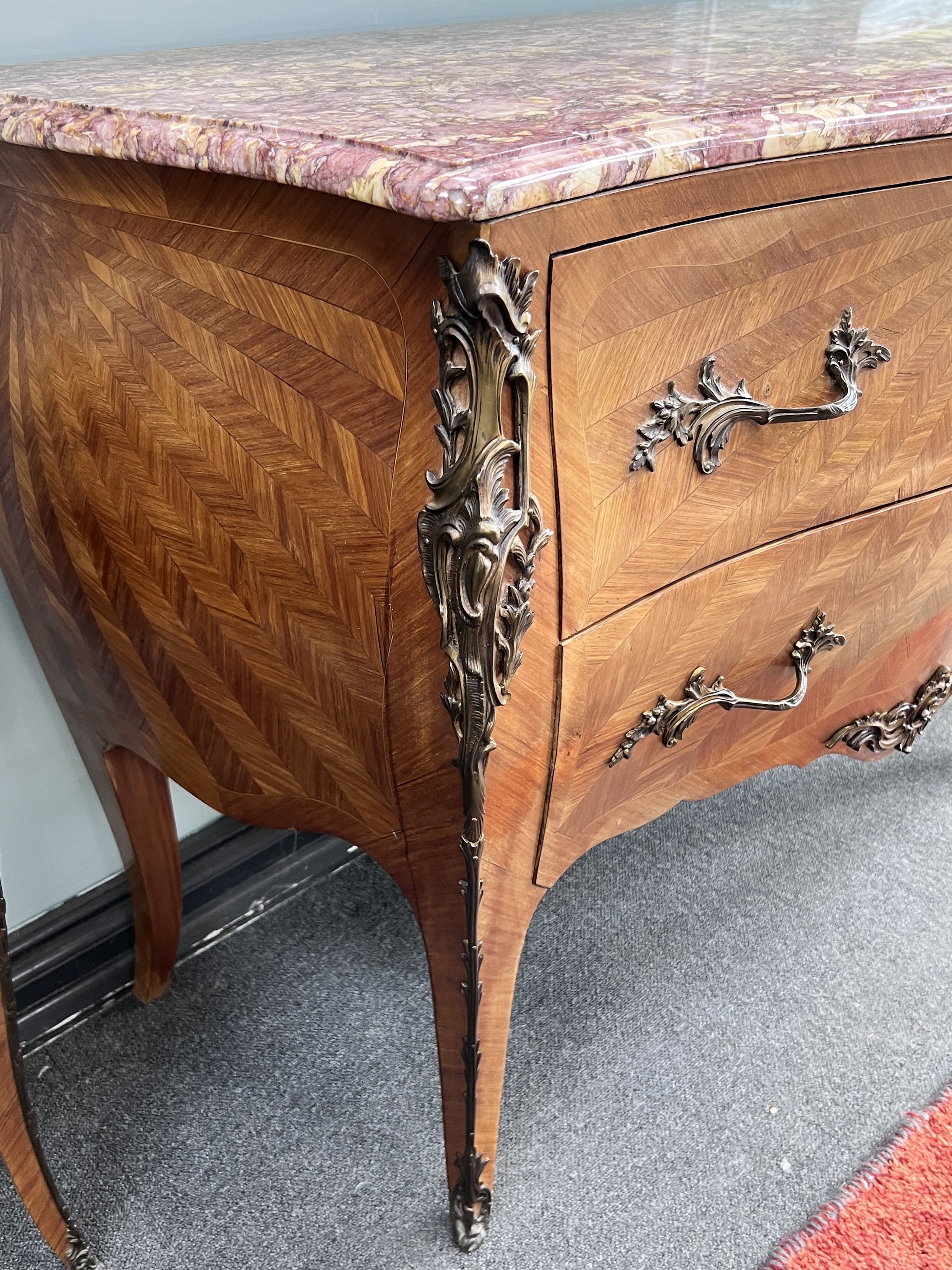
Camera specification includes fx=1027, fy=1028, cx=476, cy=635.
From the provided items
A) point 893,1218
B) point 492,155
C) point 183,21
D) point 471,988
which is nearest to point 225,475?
Answer: point 492,155

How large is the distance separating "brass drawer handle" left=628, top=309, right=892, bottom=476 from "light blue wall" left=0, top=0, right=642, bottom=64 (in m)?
0.29

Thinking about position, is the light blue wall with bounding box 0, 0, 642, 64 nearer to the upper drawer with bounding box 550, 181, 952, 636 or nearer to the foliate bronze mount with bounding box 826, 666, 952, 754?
the upper drawer with bounding box 550, 181, 952, 636

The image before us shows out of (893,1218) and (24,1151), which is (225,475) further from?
(893,1218)

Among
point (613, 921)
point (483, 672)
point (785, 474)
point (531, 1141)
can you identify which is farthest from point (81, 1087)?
point (785, 474)

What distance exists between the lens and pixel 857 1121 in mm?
924

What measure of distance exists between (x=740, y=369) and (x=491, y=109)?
0.19 metres

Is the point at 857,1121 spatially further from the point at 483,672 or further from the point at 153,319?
the point at 153,319

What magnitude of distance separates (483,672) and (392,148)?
24cm

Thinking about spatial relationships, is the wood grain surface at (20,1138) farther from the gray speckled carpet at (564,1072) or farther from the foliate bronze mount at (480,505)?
the foliate bronze mount at (480,505)

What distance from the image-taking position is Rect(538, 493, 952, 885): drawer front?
0.62 metres

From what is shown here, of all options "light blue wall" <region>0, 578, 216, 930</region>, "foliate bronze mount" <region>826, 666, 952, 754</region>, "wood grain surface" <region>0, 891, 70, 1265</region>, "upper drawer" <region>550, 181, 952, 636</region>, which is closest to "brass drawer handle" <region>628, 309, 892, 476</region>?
"upper drawer" <region>550, 181, 952, 636</region>

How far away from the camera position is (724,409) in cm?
57

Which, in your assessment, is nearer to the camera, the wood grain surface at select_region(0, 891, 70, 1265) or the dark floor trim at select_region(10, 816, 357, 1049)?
the wood grain surface at select_region(0, 891, 70, 1265)

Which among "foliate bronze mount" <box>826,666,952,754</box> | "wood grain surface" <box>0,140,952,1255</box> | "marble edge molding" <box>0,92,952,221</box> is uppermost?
"marble edge molding" <box>0,92,952,221</box>
